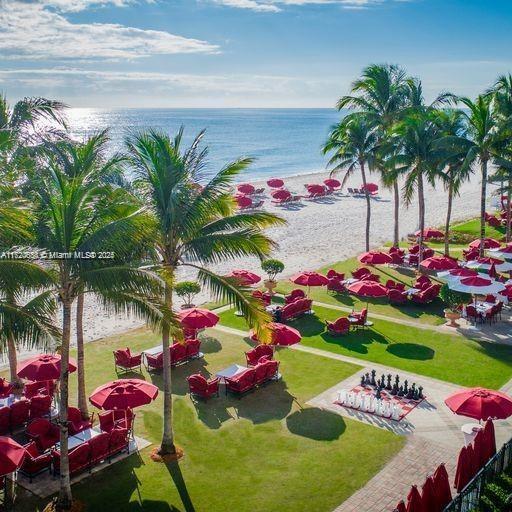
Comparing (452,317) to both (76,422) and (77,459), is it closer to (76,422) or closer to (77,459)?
(76,422)

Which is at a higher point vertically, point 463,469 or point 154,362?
point 463,469

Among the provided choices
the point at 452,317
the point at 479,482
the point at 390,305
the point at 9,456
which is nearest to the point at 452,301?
the point at 452,317

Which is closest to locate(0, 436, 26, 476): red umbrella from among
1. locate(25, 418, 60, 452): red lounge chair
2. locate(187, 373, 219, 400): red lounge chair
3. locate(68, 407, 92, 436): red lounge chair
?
locate(25, 418, 60, 452): red lounge chair

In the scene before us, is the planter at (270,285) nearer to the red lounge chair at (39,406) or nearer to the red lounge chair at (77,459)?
the red lounge chair at (39,406)

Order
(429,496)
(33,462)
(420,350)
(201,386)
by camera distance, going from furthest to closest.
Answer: (420,350) < (201,386) < (33,462) < (429,496)

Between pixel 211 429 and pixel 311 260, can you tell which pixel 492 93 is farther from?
pixel 211 429

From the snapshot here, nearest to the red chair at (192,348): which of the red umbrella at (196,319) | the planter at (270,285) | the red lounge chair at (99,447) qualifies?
the red umbrella at (196,319)

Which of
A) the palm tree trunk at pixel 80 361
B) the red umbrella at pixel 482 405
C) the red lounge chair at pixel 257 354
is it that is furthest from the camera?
the red lounge chair at pixel 257 354
